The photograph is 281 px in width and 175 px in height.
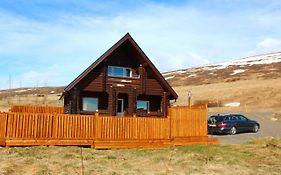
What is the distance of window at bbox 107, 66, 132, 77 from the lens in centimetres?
3055

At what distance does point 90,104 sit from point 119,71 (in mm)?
3253

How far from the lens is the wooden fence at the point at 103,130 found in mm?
20500

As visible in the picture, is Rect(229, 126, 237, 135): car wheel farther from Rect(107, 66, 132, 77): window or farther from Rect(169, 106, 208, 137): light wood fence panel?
Rect(107, 66, 132, 77): window

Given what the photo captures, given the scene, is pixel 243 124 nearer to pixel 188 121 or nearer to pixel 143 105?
pixel 143 105

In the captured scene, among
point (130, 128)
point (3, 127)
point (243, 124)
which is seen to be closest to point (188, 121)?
point (130, 128)

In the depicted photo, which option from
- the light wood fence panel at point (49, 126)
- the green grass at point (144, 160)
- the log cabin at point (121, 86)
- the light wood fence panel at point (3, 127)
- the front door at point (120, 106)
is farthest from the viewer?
the front door at point (120, 106)

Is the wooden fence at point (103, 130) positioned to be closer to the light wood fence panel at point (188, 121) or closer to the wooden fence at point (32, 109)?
the light wood fence panel at point (188, 121)

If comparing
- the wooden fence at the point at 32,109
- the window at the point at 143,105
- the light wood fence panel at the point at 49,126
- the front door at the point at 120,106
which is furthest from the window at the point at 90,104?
the light wood fence panel at the point at 49,126

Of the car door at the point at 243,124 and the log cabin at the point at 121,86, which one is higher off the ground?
the log cabin at the point at 121,86

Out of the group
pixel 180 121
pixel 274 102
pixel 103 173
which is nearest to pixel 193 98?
pixel 274 102

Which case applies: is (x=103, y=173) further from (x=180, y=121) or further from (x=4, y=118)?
(x=180, y=121)

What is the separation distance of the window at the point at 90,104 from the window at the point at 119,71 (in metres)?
2.31

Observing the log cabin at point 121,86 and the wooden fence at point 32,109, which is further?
the wooden fence at point 32,109

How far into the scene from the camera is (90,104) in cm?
3067
